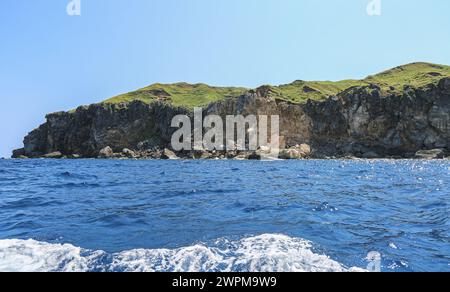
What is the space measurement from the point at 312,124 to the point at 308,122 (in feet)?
4.01

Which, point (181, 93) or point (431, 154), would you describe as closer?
point (431, 154)

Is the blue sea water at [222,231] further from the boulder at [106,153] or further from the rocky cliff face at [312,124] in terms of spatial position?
the boulder at [106,153]

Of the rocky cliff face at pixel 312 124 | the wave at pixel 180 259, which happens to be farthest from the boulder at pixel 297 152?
the wave at pixel 180 259

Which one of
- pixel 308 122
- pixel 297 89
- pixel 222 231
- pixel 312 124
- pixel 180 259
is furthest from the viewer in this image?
pixel 297 89

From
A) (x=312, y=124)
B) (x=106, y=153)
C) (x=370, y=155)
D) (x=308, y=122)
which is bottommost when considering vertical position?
(x=370, y=155)

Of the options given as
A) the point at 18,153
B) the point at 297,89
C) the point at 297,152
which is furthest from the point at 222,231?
the point at 18,153

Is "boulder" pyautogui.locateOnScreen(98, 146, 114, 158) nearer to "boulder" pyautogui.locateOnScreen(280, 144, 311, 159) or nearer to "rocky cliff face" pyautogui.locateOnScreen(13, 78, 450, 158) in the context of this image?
"rocky cliff face" pyautogui.locateOnScreen(13, 78, 450, 158)

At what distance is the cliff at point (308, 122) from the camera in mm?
97438

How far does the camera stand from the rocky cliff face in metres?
97.3

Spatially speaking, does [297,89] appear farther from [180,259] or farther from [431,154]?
[180,259]

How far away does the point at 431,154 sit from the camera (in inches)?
3516

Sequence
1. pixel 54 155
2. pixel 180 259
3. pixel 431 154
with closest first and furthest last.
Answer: pixel 180 259, pixel 431 154, pixel 54 155

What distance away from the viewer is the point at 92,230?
1208cm

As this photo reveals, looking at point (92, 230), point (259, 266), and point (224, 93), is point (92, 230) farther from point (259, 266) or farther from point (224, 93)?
point (224, 93)
